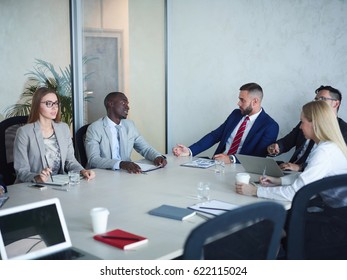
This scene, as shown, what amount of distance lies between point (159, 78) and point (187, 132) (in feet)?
2.63

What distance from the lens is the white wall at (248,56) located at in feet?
15.2

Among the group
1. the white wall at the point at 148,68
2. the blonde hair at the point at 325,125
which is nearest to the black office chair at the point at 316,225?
the blonde hair at the point at 325,125

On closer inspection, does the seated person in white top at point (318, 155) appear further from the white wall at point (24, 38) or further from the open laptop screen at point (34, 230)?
the white wall at point (24, 38)

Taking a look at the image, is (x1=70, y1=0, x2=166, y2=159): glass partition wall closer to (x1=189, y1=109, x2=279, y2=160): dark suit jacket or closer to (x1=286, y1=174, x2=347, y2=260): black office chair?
(x1=189, y1=109, x2=279, y2=160): dark suit jacket

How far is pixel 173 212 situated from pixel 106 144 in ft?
5.70

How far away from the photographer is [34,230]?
6.12 feet

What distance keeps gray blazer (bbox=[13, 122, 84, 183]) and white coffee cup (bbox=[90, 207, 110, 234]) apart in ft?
4.31

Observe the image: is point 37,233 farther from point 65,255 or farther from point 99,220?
point 99,220

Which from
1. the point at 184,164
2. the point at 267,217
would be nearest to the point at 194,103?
the point at 184,164

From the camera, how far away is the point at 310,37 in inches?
186

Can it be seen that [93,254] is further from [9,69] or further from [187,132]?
[187,132]

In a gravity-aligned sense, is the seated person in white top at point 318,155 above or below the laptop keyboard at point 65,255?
above

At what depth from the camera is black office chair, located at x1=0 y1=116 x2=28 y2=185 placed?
12.3 ft

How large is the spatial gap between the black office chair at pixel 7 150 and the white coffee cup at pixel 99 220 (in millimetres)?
1998
